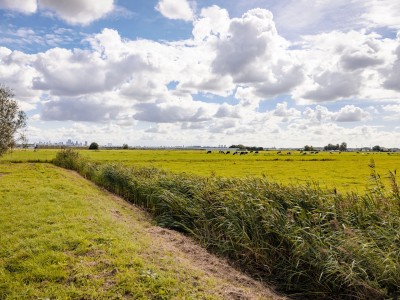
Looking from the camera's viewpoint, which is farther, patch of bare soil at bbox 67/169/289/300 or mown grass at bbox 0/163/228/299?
patch of bare soil at bbox 67/169/289/300

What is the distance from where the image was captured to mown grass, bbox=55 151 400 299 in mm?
7496

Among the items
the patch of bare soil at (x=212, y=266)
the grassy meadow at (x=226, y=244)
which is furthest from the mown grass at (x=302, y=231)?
the patch of bare soil at (x=212, y=266)

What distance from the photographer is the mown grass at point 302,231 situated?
7496 mm

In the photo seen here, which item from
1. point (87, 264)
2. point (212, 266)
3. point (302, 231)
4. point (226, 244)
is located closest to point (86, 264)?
point (87, 264)

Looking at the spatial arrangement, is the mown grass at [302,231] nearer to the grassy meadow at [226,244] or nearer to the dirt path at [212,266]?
the grassy meadow at [226,244]

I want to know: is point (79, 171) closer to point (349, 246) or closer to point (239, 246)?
point (239, 246)

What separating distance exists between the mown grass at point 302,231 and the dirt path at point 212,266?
0.60m

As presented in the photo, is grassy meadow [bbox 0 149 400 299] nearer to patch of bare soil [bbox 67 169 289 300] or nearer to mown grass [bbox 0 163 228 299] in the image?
mown grass [bbox 0 163 228 299]

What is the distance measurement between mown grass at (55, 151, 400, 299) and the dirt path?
601 millimetres

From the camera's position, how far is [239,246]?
35.0ft

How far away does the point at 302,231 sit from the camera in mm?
9344

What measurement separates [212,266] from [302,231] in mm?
2791

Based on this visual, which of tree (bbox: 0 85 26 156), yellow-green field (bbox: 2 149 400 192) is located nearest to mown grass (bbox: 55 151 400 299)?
yellow-green field (bbox: 2 149 400 192)

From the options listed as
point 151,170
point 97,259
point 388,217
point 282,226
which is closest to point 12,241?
point 97,259
